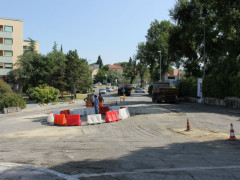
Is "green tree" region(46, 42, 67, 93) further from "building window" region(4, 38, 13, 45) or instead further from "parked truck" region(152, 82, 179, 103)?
"building window" region(4, 38, 13, 45)

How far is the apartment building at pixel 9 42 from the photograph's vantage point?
57566 millimetres

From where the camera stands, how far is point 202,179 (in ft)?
17.6

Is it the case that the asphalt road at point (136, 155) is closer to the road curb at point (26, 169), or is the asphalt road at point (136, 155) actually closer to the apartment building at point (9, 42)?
the road curb at point (26, 169)

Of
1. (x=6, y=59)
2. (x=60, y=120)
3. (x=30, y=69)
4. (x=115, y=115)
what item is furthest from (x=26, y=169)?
(x=6, y=59)

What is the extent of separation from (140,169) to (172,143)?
3.80 meters

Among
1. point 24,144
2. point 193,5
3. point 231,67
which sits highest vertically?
point 193,5

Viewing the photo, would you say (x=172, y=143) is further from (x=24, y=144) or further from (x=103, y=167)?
→ (x=24, y=144)

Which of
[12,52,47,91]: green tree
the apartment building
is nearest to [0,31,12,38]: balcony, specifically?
the apartment building

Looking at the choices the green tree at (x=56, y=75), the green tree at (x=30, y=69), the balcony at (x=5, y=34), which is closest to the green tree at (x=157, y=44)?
the green tree at (x=30, y=69)

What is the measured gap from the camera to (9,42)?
58.3 m

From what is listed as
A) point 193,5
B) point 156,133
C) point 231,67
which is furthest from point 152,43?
point 156,133

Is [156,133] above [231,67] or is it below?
below

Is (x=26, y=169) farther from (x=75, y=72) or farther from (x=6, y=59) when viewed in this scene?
(x=6, y=59)

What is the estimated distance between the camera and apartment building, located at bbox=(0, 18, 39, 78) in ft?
189
